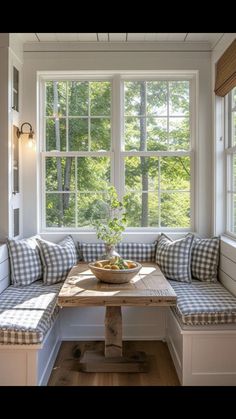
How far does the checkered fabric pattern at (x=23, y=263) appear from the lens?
9.36 feet

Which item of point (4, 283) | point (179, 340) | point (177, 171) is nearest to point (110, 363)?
point (179, 340)

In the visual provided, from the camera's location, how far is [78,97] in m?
3.39

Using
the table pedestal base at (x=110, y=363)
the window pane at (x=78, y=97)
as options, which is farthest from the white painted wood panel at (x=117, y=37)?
the table pedestal base at (x=110, y=363)

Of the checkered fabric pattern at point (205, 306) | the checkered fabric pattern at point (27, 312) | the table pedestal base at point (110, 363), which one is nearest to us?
the checkered fabric pattern at point (27, 312)

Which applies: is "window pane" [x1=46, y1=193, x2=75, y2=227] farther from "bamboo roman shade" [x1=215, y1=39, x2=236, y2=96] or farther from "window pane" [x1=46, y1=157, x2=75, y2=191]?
"bamboo roman shade" [x1=215, y1=39, x2=236, y2=96]

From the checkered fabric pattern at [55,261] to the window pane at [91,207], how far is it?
485 millimetres

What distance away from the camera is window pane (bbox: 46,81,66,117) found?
3.39 metres

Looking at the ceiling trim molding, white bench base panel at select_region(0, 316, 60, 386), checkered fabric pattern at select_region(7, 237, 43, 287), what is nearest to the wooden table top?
white bench base panel at select_region(0, 316, 60, 386)

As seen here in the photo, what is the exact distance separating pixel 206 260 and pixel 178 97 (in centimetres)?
159

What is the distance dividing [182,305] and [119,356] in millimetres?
631

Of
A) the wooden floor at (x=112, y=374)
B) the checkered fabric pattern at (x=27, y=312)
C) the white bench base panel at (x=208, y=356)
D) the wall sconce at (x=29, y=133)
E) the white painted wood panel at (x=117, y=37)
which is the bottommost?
the wooden floor at (x=112, y=374)

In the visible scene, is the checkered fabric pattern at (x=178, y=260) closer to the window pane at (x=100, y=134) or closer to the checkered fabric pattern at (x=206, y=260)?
the checkered fabric pattern at (x=206, y=260)

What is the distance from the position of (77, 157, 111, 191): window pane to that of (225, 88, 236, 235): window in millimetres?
1124
